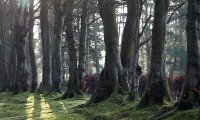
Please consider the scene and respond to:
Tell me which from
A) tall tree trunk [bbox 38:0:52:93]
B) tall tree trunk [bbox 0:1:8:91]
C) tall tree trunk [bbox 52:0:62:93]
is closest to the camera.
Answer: tall tree trunk [bbox 52:0:62:93]

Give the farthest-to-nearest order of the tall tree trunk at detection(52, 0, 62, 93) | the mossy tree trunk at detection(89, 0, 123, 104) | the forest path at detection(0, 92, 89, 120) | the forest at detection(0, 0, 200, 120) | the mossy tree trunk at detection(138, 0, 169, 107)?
the tall tree trunk at detection(52, 0, 62, 93) < the mossy tree trunk at detection(89, 0, 123, 104) < the forest path at detection(0, 92, 89, 120) < the mossy tree trunk at detection(138, 0, 169, 107) < the forest at detection(0, 0, 200, 120)

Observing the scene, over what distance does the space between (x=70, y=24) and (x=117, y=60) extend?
705 cm

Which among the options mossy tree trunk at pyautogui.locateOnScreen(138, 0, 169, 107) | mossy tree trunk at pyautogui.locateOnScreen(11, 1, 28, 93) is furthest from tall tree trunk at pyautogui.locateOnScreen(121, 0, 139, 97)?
mossy tree trunk at pyautogui.locateOnScreen(11, 1, 28, 93)

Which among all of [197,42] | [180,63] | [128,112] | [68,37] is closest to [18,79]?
[68,37]

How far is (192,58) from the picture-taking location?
30.9ft

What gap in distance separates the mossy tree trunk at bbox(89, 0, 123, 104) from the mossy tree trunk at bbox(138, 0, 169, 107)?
3870 mm

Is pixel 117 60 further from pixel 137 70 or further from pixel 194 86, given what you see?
pixel 194 86

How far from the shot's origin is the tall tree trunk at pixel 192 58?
9.04m

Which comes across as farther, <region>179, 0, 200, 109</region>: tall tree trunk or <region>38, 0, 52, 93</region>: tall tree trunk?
<region>38, 0, 52, 93</region>: tall tree trunk

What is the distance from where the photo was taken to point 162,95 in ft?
38.0

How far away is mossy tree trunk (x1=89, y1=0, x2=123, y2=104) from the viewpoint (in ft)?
51.2

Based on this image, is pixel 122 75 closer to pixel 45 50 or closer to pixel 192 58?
pixel 192 58

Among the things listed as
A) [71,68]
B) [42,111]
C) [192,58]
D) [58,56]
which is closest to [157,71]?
[192,58]

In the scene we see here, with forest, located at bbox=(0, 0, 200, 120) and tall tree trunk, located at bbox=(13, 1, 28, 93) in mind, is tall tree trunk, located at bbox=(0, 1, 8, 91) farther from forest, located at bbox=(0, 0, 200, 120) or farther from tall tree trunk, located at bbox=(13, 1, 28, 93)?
tall tree trunk, located at bbox=(13, 1, 28, 93)
